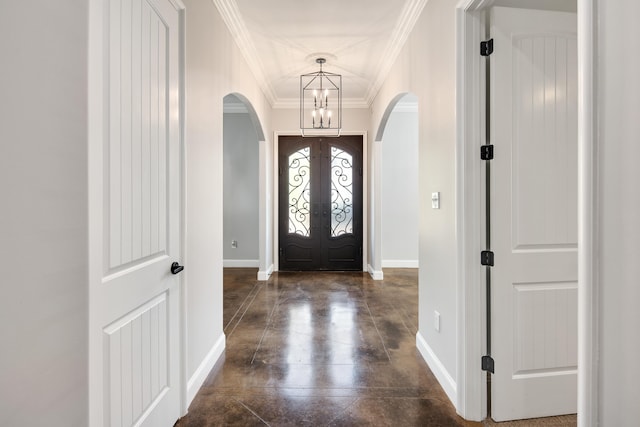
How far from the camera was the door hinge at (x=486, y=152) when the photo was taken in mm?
1851

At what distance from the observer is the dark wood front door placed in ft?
18.9

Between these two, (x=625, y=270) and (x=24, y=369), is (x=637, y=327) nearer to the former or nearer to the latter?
(x=625, y=270)

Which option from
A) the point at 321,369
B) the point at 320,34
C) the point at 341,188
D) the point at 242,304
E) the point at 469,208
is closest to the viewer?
the point at 469,208

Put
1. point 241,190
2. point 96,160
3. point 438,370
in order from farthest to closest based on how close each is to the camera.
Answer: point 241,190, point 438,370, point 96,160

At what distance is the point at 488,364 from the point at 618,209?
4.30 feet

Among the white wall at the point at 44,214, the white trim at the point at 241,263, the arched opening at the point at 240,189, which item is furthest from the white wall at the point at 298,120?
the white wall at the point at 44,214

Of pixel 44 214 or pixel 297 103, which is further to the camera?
pixel 297 103

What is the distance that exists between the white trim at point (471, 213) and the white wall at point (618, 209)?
0.94 metres

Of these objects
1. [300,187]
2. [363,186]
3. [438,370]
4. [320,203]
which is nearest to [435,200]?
[438,370]

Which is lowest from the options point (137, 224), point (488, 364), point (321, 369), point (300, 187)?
point (321, 369)

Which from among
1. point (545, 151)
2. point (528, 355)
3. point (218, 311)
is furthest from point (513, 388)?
point (218, 311)

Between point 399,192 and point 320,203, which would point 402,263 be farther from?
point 320,203

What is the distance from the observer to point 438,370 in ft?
7.45

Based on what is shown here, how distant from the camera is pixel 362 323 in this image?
3385 millimetres
